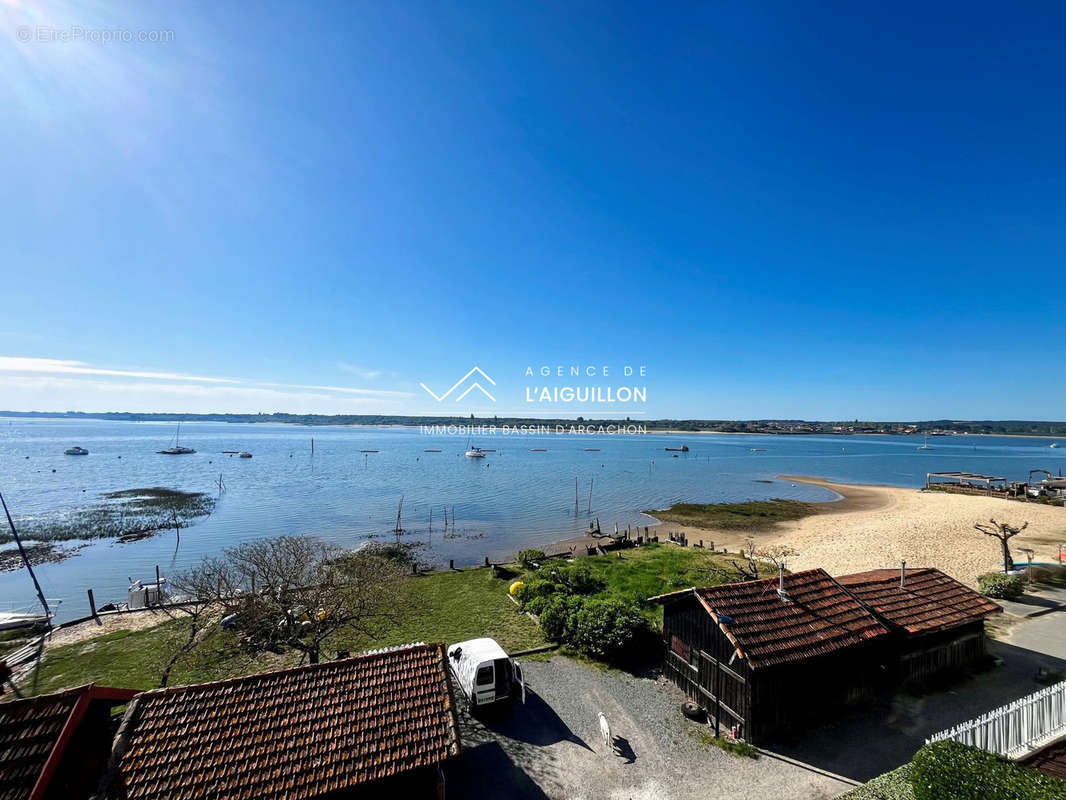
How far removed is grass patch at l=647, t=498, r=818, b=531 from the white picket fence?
130 feet

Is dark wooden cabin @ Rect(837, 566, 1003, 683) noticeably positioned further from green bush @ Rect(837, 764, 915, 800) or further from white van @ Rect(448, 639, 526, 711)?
white van @ Rect(448, 639, 526, 711)

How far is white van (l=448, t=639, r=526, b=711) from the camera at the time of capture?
12969mm

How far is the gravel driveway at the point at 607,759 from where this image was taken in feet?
33.9

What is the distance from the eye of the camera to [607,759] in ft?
37.5

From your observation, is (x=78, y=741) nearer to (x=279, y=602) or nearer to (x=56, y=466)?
(x=279, y=602)

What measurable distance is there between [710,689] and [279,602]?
1444 centimetres

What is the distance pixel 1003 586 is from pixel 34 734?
33.7 metres

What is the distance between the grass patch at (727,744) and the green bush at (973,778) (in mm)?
4303

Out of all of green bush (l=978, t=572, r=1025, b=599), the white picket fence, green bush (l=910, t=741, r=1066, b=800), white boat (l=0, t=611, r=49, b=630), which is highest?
green bush (l=910, t=741, r=1066, b=800)

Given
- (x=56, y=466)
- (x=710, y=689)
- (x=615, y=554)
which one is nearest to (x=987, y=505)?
(x=615, y=554)

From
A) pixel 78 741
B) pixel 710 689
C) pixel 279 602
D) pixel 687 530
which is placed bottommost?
pixel 687 530

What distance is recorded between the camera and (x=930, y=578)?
16.5 metres

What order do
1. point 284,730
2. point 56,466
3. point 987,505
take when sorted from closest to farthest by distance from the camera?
point 284,730 < point 987,505 < point 56,466

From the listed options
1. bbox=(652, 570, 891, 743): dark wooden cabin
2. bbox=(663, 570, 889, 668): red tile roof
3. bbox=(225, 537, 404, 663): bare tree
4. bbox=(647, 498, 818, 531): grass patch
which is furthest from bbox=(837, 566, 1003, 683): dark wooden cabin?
bbox=(647, 498, 818, 531): grass patch
